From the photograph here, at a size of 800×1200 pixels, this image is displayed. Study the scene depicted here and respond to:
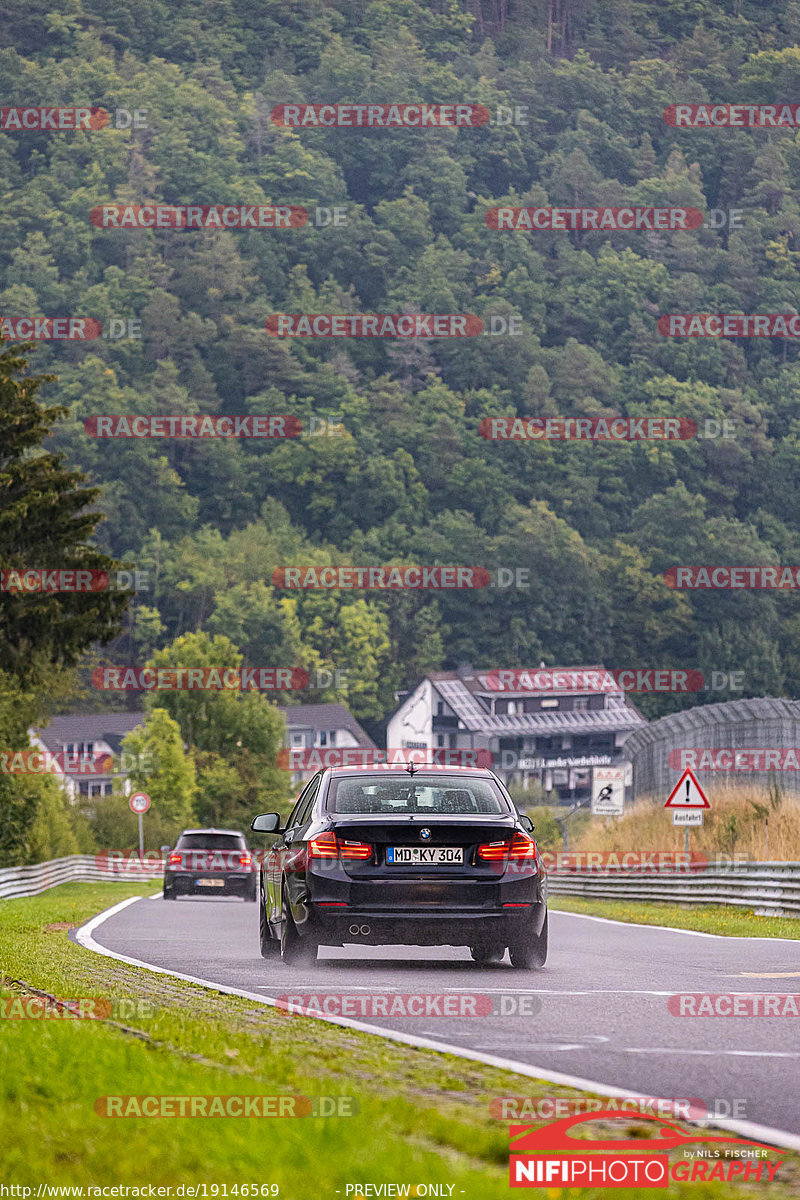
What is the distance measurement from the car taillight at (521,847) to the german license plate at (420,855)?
405 millimetres

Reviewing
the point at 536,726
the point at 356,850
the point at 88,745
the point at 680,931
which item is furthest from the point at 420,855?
the point at 536,726

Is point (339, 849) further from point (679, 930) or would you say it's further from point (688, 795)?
point (688, 795)

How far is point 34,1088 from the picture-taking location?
661 cm

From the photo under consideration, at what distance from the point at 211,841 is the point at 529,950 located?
62.4ft

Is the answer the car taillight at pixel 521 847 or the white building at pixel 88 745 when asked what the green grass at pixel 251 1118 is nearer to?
the car taillight at pixel 521 847

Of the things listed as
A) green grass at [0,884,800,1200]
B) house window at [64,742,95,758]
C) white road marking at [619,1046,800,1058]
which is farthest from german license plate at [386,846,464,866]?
house window at [64,742,95,758]

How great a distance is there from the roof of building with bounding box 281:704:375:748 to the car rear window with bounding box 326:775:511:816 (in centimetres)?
12810

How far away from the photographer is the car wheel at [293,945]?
1305 centimetres

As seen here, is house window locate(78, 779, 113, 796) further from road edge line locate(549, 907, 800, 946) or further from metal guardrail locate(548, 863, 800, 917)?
road edge line locate(549, 907, 800, 946)

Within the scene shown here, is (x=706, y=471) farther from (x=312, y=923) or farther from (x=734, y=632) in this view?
(x=312, y=923)

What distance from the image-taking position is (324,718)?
145000 millimetres

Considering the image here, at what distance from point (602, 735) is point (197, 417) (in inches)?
2384

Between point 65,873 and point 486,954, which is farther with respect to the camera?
point 65,873

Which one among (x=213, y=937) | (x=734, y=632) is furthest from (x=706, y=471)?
(x=213, y=937)
